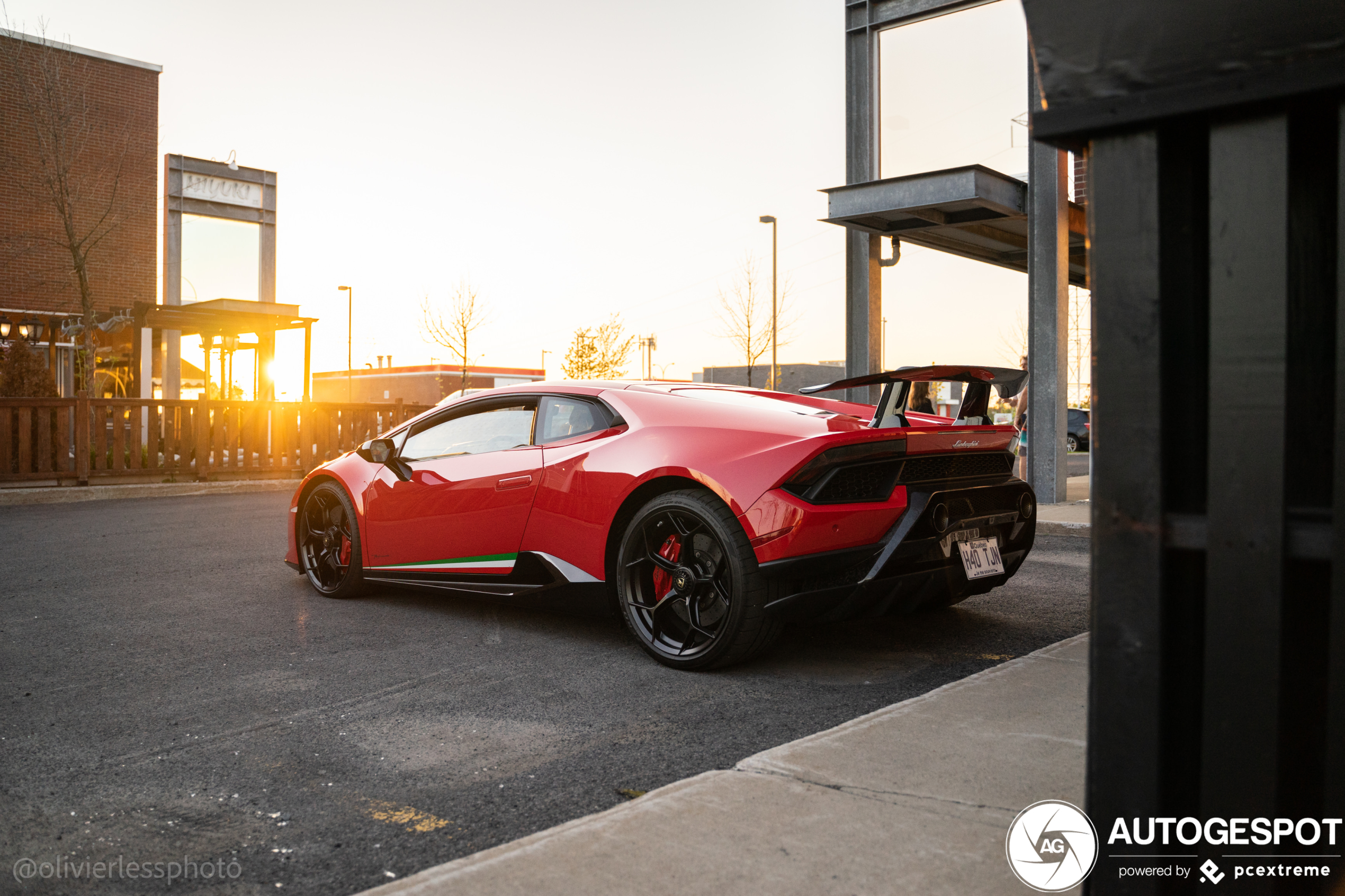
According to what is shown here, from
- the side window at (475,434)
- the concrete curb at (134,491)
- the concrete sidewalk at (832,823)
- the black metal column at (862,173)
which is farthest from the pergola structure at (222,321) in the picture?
the concrete sidewalk at (832,823)

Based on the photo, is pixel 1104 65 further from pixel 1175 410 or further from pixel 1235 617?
pixel 1235 617

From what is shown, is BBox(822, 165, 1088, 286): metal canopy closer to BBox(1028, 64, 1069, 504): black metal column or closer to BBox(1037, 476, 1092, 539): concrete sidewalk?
BBox(1028, 64, 1069, 504): black metal column

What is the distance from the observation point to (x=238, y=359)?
23.8 metres

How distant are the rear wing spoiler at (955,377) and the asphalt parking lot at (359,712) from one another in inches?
47.8

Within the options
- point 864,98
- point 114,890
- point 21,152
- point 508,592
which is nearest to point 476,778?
point 114,890

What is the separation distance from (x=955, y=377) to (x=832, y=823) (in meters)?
→ 2.24

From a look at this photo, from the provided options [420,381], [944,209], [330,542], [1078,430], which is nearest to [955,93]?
[944,209]

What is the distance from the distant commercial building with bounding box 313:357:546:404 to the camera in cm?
6869

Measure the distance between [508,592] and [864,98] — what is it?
10662mm

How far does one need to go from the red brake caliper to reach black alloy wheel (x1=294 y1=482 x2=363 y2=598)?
2.28 m

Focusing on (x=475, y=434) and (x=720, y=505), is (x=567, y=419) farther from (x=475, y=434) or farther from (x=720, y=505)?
(x=720, y=505)

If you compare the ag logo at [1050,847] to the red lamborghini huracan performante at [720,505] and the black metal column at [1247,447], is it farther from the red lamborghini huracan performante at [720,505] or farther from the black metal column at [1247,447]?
the red lamborghini huracan performante at [720,505]

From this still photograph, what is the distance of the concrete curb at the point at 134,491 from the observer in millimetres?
12367

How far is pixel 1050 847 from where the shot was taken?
81.4 inches
